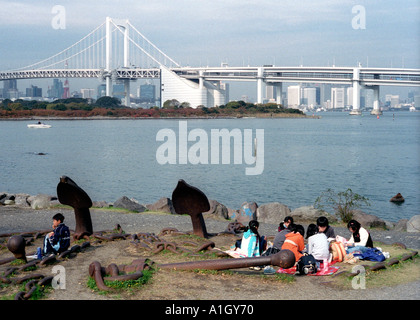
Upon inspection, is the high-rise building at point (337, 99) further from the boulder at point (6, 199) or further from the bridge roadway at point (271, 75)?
the boulder at point (6, 199)

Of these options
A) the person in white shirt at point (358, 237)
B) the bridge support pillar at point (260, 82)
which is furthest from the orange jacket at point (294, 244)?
the bridge support pillar at point (260, 82)

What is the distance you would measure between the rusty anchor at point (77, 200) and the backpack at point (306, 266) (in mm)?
1808

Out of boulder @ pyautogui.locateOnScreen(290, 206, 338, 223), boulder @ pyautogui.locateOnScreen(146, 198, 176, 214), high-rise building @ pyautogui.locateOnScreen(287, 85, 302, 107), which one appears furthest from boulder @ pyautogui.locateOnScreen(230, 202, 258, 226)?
high-rise building @ pyautogui.locateOnScreen(287, 85, 302, 107)

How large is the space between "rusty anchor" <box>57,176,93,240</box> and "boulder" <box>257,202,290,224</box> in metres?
3.12

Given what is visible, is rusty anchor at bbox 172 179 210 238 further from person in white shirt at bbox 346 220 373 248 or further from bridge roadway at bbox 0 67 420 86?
bridge roadway at bbox 0 67 420 86

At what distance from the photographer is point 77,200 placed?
447cm

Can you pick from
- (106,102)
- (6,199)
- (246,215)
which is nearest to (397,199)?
(246,215)

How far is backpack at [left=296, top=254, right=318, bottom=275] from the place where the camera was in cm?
367

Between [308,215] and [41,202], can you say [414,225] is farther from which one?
[41,202]

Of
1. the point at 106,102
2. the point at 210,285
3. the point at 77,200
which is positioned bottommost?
the point at 210,285

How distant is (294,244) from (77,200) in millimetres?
1815

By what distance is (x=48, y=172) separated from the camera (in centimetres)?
1689

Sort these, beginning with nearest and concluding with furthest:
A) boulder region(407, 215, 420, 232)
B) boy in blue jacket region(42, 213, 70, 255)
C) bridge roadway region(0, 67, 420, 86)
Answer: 1. boy in blue jacket region(42, 213, 70, 255)
2. boulder region(407, 215, 420, 232)
3. bridge roadway region(0, 67, 420, 86)
